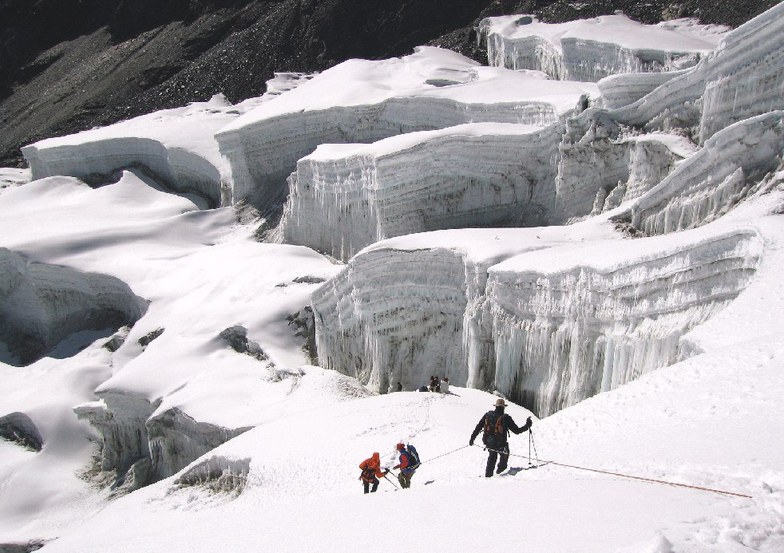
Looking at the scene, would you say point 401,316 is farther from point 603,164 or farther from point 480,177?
point 603,164

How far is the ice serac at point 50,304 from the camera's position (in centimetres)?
2925

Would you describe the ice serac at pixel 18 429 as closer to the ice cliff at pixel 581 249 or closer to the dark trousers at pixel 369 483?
the ice cliff at pixel 581 249

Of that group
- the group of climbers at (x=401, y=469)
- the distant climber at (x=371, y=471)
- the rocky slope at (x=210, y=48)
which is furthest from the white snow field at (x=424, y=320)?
the rocky slope at (x=210, y=48)

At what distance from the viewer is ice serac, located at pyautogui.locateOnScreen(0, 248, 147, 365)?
2925 cm

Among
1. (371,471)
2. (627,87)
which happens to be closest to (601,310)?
(371,471)

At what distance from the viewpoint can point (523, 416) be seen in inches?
573

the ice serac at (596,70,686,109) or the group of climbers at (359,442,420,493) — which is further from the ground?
the ice serac at (596,70,686,109)

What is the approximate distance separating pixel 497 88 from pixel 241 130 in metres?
11.8

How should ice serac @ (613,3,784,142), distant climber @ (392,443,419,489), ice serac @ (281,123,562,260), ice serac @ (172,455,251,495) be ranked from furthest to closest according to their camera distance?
ice serac @ (281,123,562,260) < ice serac @ (613,3,784,142) < ice serac @ (172,455,251,495) < distant climber @ (392,443,419,489)

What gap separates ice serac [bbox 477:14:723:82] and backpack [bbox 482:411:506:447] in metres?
20.9

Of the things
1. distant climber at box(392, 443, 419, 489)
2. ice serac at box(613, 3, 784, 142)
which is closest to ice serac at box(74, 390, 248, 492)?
distant climber at box(392, 443, 419, 489)

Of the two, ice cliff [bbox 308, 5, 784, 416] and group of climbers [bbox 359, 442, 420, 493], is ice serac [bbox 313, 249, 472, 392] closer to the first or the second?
ice cliff [bbox 308, 5, 784, 416]

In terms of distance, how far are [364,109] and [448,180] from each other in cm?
815

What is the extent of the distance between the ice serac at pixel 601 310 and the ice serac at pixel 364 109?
11734 mm
